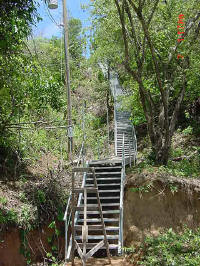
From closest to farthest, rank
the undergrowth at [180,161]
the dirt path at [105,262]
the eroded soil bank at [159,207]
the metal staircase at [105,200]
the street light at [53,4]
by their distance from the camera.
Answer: the dirt path at [105,262]
the metal staircase at [105,200]
the street light at [53,4]
the eroded soil bank at [159,207]
the undergrowth at [180,161]

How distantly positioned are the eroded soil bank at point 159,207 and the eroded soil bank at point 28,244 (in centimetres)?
215

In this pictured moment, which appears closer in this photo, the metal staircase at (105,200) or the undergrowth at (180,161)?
the metal staircase at (105,200)

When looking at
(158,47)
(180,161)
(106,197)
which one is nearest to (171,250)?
(106,197)

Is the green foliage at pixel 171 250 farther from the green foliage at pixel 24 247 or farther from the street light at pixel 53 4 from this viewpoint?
the street light at pixel 53 4

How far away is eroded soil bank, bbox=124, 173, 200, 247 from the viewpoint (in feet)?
31.4

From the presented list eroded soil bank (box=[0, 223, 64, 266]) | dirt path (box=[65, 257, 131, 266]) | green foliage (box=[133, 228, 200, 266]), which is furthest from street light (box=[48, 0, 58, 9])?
dirt path (box=[65, 257, 131, 266])

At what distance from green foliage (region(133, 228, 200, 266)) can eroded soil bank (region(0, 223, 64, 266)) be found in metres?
2.74

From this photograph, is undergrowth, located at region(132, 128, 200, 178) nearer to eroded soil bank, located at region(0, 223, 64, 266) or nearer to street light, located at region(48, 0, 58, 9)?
eroded soil bank, located at region(0, 223, 64, 266)

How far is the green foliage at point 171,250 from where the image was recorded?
280 inches

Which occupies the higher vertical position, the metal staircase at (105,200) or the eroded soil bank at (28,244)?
the metal staircase at (105,200)

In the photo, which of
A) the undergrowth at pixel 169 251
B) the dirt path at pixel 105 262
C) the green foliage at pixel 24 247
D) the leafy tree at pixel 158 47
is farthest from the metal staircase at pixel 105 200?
the leafy tree at pixel 158 47

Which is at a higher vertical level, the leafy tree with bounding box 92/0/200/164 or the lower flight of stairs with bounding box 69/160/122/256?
the leafy tree with bounding box 92/0/200/164

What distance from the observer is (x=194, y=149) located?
1505 cm

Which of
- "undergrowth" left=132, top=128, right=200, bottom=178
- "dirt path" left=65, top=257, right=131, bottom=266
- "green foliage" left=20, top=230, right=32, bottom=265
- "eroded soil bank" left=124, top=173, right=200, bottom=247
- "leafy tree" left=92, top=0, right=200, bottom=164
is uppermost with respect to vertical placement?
"leafy tree" left=92, top=0, right=200, bottom=164
